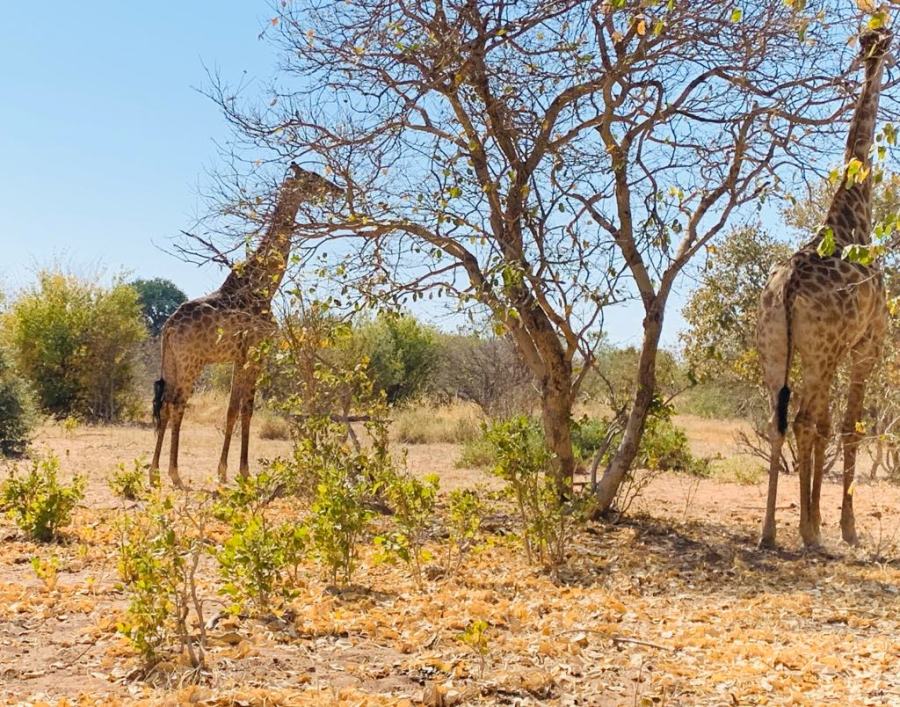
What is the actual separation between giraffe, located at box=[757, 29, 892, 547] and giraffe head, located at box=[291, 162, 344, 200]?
3.36 meters

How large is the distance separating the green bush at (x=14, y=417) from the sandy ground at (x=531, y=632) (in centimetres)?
684

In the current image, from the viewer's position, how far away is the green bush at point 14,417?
13141mm

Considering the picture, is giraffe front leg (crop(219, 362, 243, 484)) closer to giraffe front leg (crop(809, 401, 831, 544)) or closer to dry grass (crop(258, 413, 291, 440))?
giraffe front leg (crop(809, 401, 831, 544))

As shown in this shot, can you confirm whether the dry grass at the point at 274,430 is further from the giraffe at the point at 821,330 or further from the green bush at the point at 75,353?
the giraffe at the point at 821,330

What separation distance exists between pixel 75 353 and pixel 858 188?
668 inches

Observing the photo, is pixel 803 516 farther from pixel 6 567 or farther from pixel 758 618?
pixel 6 567

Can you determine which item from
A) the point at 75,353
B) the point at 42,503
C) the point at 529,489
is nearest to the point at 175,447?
the point at 42,503

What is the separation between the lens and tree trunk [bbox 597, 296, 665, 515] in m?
7.24

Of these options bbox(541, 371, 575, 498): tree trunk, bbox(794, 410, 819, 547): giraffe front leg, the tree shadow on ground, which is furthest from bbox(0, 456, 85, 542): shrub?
bbox(794, 410, 819, 547): giraffe front leg

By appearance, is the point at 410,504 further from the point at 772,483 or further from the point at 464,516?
the point at 772,483

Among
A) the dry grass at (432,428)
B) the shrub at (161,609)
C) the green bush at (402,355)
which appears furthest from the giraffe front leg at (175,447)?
the green bush at (402,355)

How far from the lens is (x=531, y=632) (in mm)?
4375

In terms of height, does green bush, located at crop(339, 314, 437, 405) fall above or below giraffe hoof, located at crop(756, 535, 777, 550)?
above

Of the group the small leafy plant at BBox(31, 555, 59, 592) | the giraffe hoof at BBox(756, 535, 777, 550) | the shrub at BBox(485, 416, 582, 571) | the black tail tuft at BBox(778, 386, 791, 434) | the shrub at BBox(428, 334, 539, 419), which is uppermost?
the shrub at BBox(428, 334, 539, 419)
